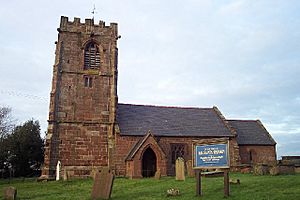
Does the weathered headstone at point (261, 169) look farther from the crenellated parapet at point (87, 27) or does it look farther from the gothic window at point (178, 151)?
the crenellated parapet at point (87, 27)

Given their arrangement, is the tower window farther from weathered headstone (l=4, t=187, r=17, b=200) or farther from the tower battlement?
weathered headstone (l=4, t=187, r=17, b=200)

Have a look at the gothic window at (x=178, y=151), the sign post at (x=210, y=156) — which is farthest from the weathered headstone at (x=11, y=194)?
the gothic window at (x=178, y=151)

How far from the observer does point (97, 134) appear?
30.0m

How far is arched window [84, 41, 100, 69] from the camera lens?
3187cm

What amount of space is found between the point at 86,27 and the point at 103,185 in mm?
22111

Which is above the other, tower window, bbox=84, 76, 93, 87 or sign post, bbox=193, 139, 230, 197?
tower window, bbox=84, 76, 93, 87

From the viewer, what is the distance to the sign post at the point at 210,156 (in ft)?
43.3

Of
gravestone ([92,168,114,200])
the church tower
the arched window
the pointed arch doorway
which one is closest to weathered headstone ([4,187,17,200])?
gravestone ([92,168,114,200])

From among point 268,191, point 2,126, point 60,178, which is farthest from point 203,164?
point 2,126

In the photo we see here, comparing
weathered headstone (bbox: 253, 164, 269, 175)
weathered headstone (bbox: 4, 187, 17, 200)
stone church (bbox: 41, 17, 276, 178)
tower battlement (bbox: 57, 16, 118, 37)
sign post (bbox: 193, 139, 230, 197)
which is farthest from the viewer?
tower battlement (bbox: 57, 16, 118, 37)

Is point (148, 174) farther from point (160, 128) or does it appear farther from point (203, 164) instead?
point (203, 164)

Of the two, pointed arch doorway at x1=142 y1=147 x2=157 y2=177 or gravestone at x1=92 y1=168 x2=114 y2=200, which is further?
pointed arch doorway at x1=142 y1=147 x2=157 y2=177

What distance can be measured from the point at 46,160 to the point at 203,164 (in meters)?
18.2

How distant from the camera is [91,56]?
32.1 metres
